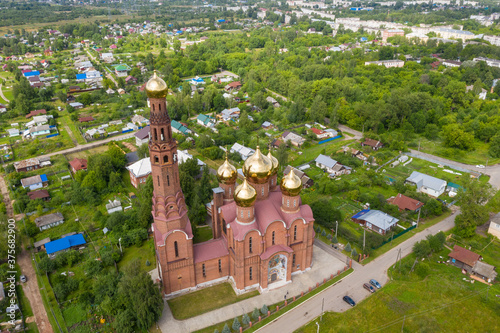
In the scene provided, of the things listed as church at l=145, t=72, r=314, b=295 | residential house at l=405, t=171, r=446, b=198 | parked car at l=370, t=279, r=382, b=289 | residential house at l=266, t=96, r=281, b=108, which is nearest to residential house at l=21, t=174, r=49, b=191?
church at l=145, t=72, r=314, b=295

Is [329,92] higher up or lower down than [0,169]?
higher up

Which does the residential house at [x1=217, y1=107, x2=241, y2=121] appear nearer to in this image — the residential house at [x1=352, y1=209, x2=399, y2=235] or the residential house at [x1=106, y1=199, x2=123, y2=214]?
the residential house at [x1=106, y1=199, x2=123, y2=214]

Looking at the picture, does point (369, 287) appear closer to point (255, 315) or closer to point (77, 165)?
point (255, 315)

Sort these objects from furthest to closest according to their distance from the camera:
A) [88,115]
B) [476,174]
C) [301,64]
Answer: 1. [301,64]
2. [88,115]
3. [476,174]

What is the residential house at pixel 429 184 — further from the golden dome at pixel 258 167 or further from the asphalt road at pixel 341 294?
the golden dome at pixel 258 167

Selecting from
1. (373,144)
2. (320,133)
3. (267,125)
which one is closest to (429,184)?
(373,144)

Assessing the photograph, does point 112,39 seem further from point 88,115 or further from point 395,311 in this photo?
point 395,311

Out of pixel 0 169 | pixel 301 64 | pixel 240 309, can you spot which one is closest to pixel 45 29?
pixel 301 64
